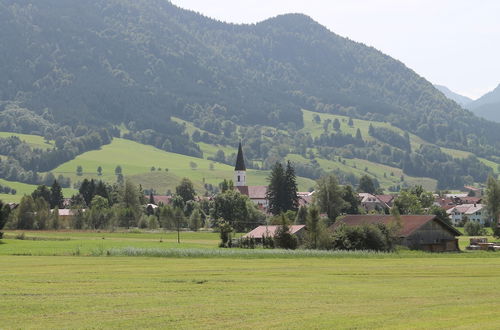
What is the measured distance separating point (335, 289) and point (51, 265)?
3241cm

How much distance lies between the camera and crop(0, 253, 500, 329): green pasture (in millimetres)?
36344

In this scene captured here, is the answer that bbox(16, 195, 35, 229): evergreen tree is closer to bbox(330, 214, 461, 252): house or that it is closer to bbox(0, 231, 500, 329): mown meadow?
bbox(330, 214, 461, 252): house

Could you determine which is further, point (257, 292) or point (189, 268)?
point (189, 268)

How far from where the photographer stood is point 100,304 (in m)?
41.5

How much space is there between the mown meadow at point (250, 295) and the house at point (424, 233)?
37.8 m

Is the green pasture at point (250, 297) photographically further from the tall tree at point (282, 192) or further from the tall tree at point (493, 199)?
the tall tree at point (282, 192)

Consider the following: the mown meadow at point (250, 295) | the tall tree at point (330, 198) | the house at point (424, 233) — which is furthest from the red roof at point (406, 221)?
the tall tree at point (330, 198)

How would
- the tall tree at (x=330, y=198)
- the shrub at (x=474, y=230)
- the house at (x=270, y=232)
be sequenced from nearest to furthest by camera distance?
the house at (x=270, y=232) < the shrub at (x=474, y=230) < the tall tree at (x=330, y=198)

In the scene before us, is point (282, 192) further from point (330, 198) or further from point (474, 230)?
point (474, 230)

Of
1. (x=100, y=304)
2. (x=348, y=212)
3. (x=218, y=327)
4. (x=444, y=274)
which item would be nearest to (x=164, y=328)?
(x=218, y=327)

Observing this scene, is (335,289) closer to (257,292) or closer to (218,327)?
(257,292)

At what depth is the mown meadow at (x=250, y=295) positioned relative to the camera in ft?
120

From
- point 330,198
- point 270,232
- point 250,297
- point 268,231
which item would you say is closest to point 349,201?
point 330,198

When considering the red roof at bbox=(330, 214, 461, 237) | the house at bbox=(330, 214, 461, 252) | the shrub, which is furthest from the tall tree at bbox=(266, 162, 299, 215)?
the house at bbox=(330, 214, 461, 252)
